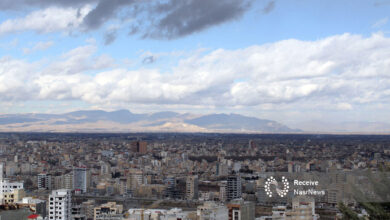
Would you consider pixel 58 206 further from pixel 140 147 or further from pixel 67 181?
pixel 140 147

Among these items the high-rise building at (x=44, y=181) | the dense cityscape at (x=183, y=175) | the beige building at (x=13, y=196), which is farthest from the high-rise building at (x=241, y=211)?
the high-rise building at (x=44, y=181)

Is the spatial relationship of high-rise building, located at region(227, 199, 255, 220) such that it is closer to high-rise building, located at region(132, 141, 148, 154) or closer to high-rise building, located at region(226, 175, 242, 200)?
high-rise building, located at region(226, 175, 242, 200)

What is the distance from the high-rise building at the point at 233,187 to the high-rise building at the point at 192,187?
1.01 metres

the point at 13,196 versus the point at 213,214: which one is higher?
the point at 13,196

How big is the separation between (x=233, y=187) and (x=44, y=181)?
535cm

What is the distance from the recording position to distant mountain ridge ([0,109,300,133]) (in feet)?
85.5

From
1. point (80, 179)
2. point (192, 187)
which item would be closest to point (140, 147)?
point (80, 179)

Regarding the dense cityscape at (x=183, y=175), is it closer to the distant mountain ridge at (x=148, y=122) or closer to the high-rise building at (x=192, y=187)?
the high-rise building at (x=192, y=187)

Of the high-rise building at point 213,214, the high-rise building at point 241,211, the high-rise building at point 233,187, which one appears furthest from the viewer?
the high-rise building at point 233,187

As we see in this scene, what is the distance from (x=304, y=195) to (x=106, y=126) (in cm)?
2677

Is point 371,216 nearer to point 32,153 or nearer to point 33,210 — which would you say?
point 33,210

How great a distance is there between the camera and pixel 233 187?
45.8 ft

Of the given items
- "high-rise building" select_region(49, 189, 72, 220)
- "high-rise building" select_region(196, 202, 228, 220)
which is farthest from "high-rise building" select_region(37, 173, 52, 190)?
"high-rise building" select_region(196, 202, 228, 220)

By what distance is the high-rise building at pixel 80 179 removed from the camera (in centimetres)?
1535
